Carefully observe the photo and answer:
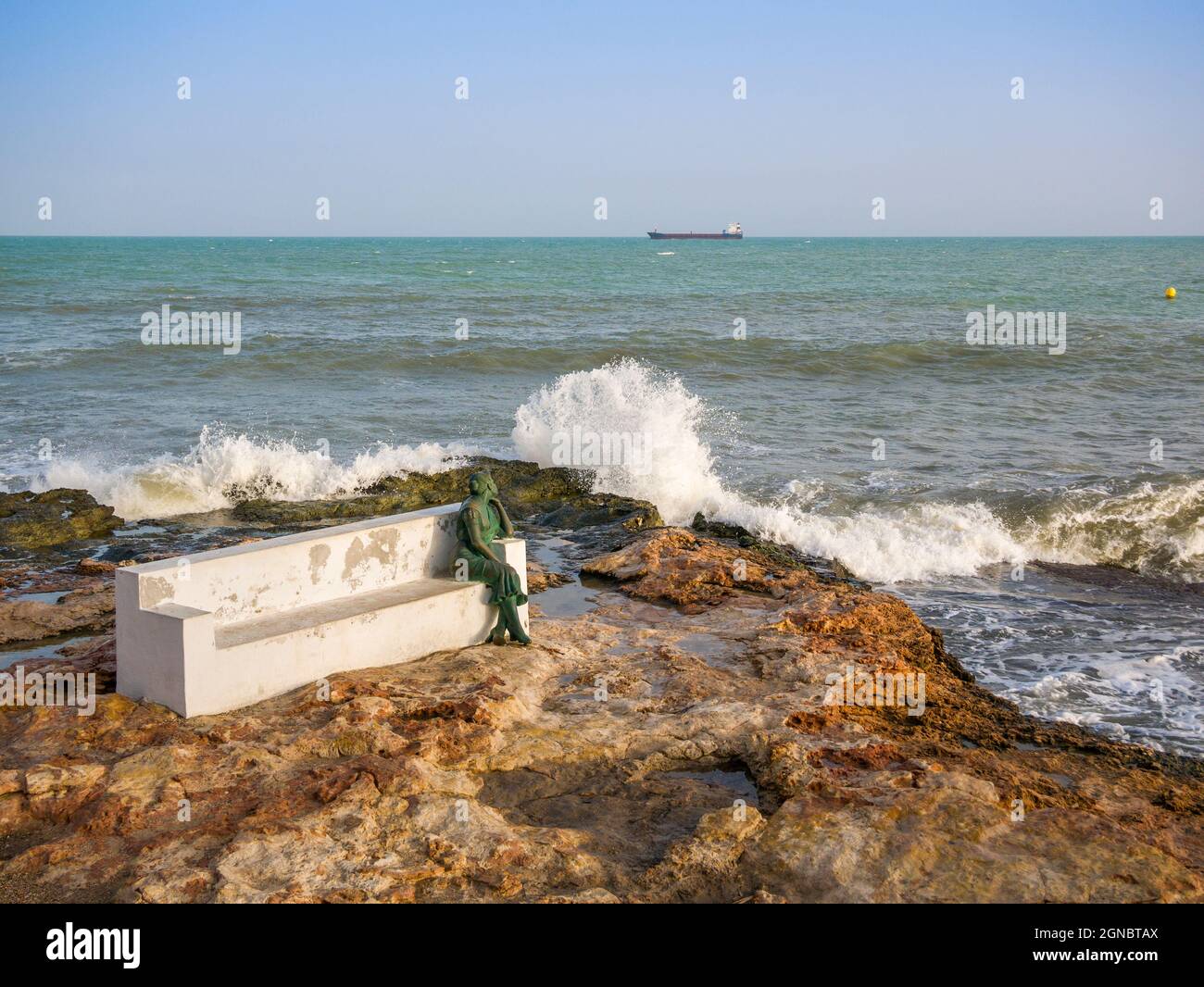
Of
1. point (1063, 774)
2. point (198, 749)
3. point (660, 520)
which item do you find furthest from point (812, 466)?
point (198, 749)

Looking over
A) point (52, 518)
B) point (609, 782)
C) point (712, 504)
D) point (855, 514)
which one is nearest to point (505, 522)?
point (609, 782)

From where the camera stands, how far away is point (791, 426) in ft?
64.3

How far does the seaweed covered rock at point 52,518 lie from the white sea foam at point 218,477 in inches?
28.9

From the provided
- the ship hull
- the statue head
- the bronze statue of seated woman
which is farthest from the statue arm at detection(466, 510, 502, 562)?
the ship hull

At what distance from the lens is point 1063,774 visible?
6.35m

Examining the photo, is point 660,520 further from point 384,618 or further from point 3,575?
point 3,575

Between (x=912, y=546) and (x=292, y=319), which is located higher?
Answer: (x=292, y=319)

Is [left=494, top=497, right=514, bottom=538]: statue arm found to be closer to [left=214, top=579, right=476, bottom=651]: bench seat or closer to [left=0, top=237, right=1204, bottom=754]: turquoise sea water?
[left=214, top=579, right=476, bottom=651]: bench seat

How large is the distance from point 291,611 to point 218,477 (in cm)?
764

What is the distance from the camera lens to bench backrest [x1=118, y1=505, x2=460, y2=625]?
666 centimetres

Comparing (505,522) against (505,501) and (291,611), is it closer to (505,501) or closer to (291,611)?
(291,611)

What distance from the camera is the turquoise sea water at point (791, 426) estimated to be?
10.4m

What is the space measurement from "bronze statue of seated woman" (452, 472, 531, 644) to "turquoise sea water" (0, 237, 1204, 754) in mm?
3659
